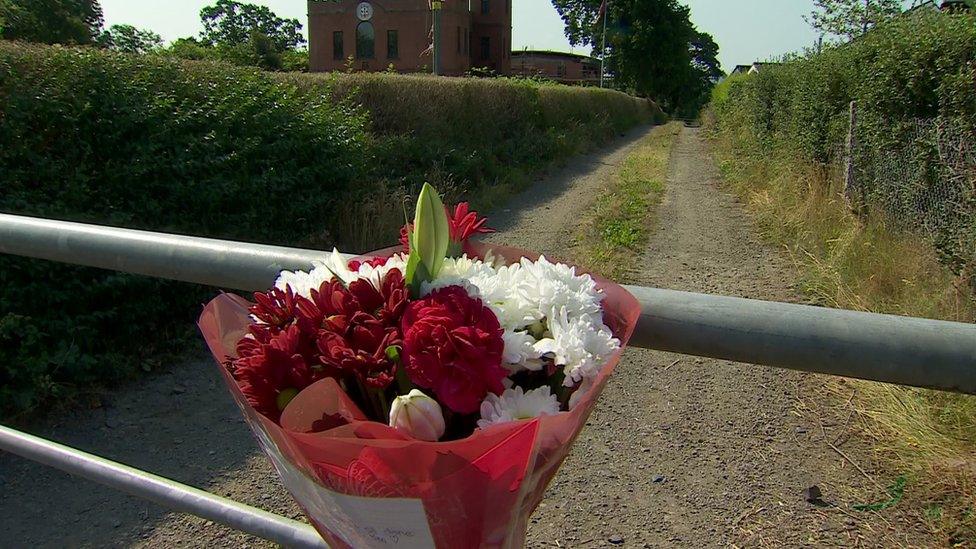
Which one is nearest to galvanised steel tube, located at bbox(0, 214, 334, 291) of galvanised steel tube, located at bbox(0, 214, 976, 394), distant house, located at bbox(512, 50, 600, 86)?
galvanised steel tube, located at bbox(0, 214, 976, 394)

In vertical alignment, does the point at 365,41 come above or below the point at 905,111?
above

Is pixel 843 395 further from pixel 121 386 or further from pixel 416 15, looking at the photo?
pixel 416 15

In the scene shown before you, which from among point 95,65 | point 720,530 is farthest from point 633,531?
point 95,65

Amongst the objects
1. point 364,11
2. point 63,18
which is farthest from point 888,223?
point 364,11

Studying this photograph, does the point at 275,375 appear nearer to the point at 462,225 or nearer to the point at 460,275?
the point at 460,275

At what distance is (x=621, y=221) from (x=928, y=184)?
444cm

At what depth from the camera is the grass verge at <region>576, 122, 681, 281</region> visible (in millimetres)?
7926

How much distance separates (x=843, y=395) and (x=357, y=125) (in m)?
6.09

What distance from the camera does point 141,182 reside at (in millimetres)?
5555

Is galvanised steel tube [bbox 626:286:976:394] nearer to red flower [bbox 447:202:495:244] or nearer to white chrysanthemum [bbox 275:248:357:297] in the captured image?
red flower [bbox 447:202:495:244]

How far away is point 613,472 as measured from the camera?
3977 millimetres

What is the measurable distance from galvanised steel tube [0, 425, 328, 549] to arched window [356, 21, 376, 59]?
5363cm

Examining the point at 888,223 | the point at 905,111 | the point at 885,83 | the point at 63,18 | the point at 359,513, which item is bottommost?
the point at 888,223

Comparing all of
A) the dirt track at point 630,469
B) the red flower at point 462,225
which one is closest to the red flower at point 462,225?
the red flower at point 462,225
